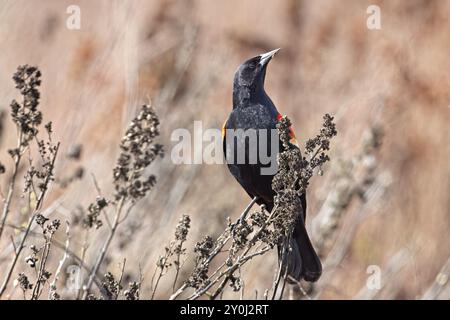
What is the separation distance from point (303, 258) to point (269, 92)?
2.51 meters

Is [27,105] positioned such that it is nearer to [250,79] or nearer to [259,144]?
[259,144]

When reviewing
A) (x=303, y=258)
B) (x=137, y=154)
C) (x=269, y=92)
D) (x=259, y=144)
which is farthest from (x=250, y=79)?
(x=269, y=92)

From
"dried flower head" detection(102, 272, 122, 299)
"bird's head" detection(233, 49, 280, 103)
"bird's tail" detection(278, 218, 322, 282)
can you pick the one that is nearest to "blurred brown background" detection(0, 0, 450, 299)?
"bird's tail" detection(278, 218, 322, 282)

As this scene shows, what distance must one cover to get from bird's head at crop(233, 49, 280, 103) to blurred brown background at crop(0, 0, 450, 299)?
56 cm

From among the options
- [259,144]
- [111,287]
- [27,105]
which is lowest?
[111,287]

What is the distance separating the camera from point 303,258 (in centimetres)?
367

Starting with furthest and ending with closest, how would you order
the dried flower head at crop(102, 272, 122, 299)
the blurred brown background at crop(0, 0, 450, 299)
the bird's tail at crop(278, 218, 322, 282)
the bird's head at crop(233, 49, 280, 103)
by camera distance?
the blurred brown background at crop(0, 0, 450, 299) → the bird's head at crop(233, 49, 280, 103) → the bird's tail at crop(278, 218, 322, 282) → the dried flower head at crop(102, 272, 122, 299)

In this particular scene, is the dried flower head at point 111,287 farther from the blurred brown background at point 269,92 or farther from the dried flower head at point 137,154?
the blurred brown background at point 269,92

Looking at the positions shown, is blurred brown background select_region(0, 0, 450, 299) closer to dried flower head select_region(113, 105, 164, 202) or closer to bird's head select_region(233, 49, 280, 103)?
bird's head select_region(233, 49, 280, 103)

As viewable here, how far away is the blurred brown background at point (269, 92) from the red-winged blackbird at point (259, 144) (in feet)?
0.78

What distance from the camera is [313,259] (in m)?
3.66

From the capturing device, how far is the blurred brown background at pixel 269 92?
4.29 meters

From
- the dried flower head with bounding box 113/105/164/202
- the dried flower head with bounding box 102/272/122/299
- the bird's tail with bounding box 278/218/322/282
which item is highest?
the dried flower head with bounding box 113/105/164/202

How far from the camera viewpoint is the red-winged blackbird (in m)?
3.64
